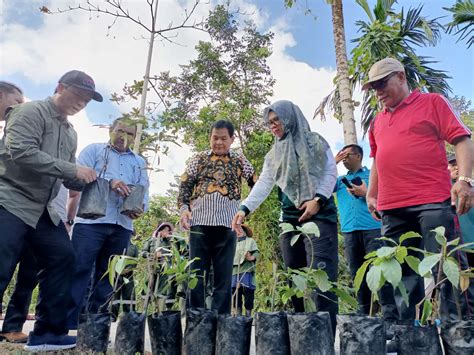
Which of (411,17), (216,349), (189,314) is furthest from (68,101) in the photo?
(411,17)

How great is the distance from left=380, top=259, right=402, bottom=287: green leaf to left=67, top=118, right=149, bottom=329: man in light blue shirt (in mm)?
1621

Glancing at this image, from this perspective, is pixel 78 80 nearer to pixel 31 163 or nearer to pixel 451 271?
pixel 31 163

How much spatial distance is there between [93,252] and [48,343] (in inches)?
25.7

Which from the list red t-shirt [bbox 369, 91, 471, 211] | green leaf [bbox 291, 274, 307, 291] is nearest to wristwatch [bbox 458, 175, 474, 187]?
red t-shirt [bbox 369, 91, 471, 211]

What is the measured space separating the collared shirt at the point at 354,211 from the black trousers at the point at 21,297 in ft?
7.48

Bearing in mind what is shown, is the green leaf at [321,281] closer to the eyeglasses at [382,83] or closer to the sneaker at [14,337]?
the eyeglasses at [382,83]

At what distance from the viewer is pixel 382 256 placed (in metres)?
1.31

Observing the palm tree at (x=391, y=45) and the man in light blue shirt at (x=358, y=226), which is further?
the palm tree at (x=391, y=45)

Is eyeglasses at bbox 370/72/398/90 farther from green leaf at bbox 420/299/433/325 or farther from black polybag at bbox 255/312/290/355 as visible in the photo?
black polybag at bbox 255/312/290/355

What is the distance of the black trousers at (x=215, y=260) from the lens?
2334mm

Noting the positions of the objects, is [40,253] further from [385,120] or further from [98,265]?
[385,120]

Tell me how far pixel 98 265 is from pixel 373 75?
209 cm

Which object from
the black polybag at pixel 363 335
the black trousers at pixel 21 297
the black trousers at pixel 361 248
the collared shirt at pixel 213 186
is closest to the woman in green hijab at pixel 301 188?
the collared shirt at pixel 213 186

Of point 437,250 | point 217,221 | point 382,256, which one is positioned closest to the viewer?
point 382,256
